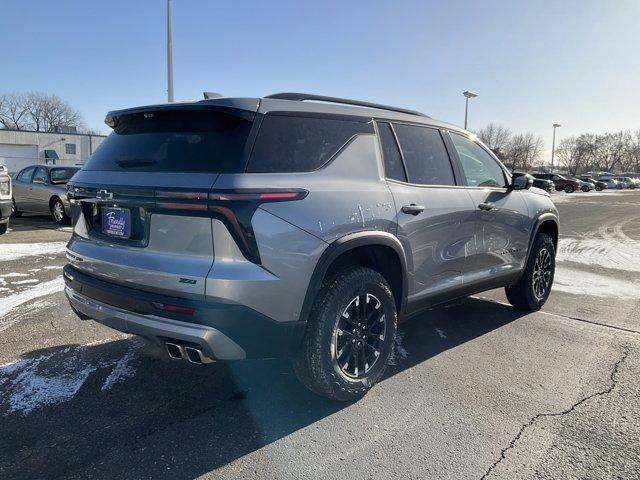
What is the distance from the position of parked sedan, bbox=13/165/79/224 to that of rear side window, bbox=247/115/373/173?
10.4 m

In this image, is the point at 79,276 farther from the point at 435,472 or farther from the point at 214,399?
the point at 435,472

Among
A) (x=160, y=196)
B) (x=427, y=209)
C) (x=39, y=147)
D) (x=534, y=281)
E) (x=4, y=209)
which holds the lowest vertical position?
(x=534, y=281)

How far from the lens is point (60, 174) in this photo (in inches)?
499

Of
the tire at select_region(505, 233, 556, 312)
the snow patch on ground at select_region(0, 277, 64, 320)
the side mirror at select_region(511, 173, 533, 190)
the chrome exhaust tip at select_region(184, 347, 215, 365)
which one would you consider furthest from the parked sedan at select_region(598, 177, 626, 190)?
the chrome exhaust tip at select_region(184, 347, 215, 365)

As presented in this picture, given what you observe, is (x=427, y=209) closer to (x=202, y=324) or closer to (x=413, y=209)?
(x=413, y=209)

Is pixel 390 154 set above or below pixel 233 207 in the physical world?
above

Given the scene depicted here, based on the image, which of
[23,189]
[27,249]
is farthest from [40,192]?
[27,249]

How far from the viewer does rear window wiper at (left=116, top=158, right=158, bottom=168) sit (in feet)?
9.69

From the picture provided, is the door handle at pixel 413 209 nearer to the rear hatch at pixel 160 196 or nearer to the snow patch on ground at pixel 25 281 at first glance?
the rear hatch at pixel 160 196

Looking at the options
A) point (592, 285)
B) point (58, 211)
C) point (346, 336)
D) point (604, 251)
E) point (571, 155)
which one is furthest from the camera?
point (571, 155)

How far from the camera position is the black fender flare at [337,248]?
288cm

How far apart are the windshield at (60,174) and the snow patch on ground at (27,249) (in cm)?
385

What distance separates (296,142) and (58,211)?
11.0 meters

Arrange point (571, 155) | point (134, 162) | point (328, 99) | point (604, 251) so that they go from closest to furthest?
1. point (134, 162)
2. point (328, 99)
3. point (604, 251)
4. point (571, 155)
